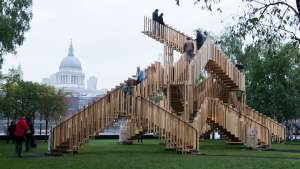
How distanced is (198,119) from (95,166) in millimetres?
12023

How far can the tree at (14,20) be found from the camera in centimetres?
2831

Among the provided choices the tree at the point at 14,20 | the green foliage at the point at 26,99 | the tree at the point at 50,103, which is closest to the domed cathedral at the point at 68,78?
the tree at the point at 50,103

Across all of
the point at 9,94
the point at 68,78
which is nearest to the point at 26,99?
the point at 9,94

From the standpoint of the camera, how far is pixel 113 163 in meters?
17.0

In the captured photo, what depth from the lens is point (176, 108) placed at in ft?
102

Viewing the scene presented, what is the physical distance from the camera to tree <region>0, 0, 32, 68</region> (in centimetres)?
2831

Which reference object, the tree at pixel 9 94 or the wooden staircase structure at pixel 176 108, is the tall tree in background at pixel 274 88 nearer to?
the wooden staircase structure at pixel 176 108

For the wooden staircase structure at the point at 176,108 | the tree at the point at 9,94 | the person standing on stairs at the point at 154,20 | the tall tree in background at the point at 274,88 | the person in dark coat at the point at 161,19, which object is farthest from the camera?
the tree at the point at 9,94

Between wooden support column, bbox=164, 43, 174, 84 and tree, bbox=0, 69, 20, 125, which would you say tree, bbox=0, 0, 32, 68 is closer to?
wooden support column, bbox=164, 43, 174, 84

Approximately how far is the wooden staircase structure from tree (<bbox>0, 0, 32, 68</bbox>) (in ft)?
24.2

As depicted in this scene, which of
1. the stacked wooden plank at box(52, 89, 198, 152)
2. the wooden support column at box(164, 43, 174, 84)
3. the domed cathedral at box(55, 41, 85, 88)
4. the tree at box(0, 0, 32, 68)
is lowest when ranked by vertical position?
the stacked wooden plank at box(52, 89, 198, 152)

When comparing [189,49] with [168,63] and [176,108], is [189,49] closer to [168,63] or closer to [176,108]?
[168,63]

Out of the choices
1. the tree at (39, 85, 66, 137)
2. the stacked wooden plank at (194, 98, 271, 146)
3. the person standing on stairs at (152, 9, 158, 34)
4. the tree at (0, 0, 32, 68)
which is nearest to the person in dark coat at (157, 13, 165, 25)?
the person standing on stairs at (152, 9, 158, 34)

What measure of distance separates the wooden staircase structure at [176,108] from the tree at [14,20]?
739 centimetres
